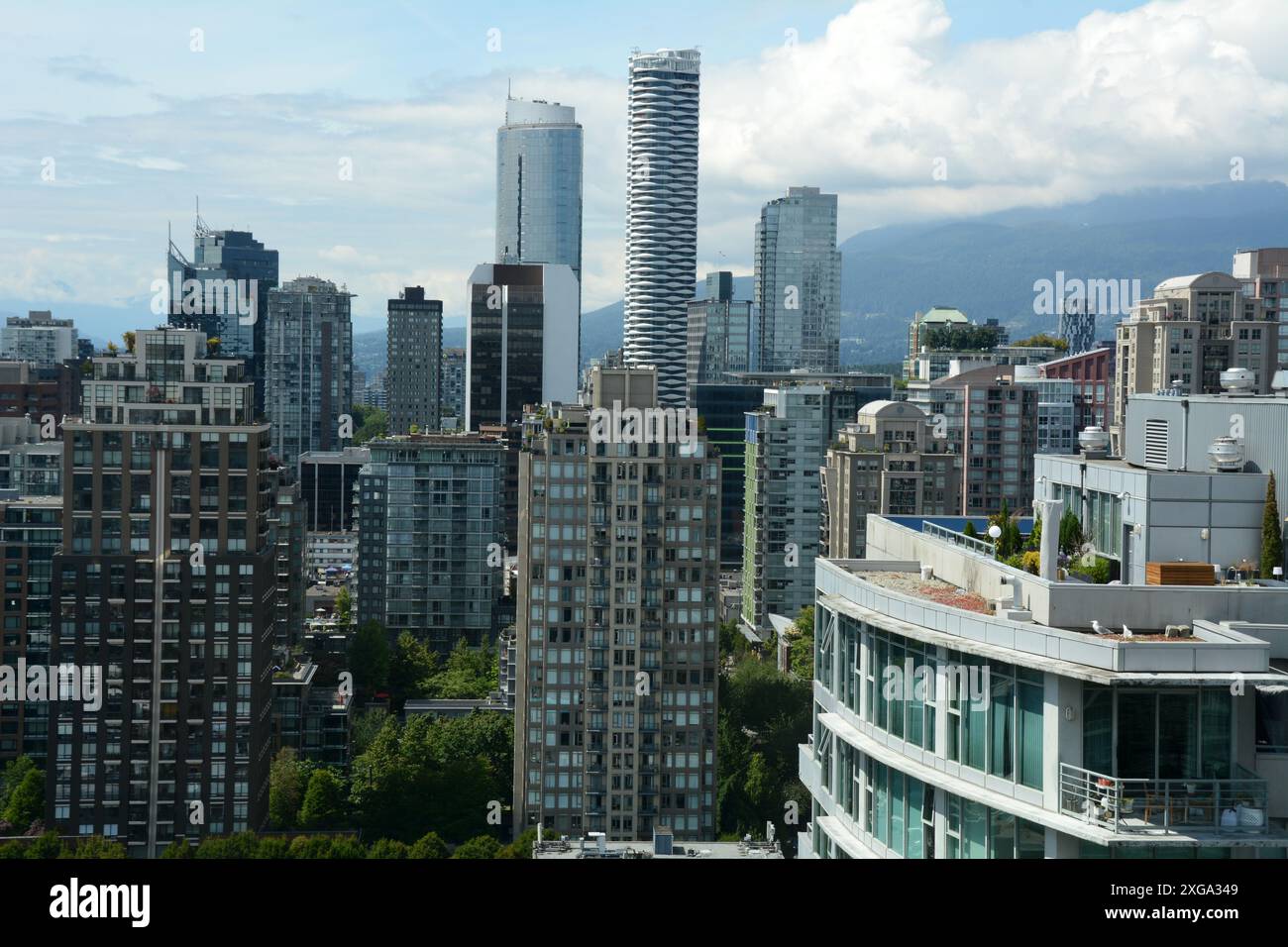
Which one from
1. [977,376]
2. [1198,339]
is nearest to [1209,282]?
[1198,339]

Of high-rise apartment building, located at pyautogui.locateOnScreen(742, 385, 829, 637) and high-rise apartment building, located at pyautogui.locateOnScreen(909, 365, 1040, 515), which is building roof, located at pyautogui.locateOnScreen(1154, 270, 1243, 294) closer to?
high-rise apartment building, located at pyautogui.locateOnScreen(909, 365, 1040, 515)

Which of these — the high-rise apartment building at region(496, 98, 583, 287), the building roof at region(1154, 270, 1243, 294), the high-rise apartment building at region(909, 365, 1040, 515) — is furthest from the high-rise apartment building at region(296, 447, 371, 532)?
the high-rise apartment building at region(496, 98, 583, 287)

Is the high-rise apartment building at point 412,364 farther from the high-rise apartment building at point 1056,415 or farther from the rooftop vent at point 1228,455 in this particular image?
the rooftop vent at point 1228,455

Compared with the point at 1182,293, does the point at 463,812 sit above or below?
below

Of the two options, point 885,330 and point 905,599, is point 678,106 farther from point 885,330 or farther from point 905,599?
point 905,599

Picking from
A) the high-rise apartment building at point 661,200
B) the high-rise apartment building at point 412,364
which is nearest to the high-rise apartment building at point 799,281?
Answer: the high-rise apartment building at point 661,200

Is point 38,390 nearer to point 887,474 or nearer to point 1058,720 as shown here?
point 887,474
